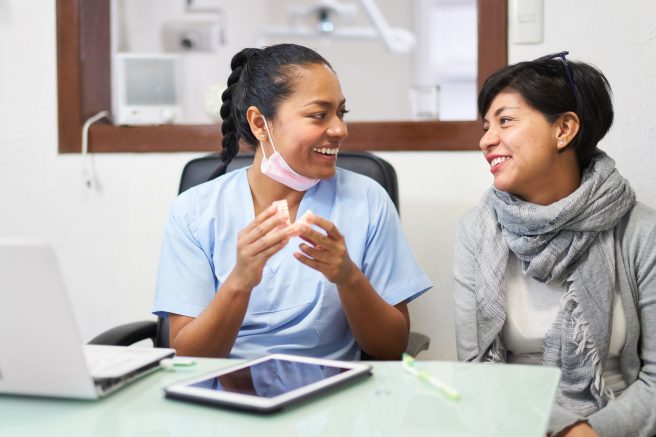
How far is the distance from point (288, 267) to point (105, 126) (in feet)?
3.00

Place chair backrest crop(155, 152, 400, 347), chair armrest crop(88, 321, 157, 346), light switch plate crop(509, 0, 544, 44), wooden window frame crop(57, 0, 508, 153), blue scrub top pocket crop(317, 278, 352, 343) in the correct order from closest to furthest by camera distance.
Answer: blue scrub top pocket crop(317, 278, 352, 343) < chair armrest crop(88, 321, 157, 346) < chair backrest crop(155, 152, 400, 347) < light switch plate crop(509, 0, 544, 44) < wooden window frame crop(57, 0, 508, 153)

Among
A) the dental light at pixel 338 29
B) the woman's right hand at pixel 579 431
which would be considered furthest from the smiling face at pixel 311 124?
the dental light at pixel 338 29

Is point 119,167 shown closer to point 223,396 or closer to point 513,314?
point 513,314

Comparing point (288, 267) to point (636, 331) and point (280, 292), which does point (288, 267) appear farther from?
point (636, 331)

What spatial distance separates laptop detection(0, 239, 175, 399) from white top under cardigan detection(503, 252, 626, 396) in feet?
2.68

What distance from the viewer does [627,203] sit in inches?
56.8

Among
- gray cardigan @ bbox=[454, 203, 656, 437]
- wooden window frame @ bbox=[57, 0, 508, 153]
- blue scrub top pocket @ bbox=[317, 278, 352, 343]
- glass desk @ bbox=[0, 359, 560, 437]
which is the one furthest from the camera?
wooden window frame @ bbox=[57, 0, 508, 153]

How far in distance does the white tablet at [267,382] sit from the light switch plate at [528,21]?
1.17 m

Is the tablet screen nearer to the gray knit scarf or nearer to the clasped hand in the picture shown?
the clasped hand

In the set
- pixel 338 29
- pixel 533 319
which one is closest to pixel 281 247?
pixel 533 319

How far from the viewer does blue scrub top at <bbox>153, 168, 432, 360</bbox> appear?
1470mm

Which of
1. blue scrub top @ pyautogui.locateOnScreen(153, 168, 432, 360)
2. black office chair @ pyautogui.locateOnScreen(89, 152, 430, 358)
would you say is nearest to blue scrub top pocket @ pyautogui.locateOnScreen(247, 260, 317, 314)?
blue scrub top @ pyautogui.locateOnScreen(153, 168, 432, 360)

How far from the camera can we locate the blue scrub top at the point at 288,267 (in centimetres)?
147

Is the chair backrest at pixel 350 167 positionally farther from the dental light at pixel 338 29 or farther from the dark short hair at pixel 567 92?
the dental light at pixel 338 29
